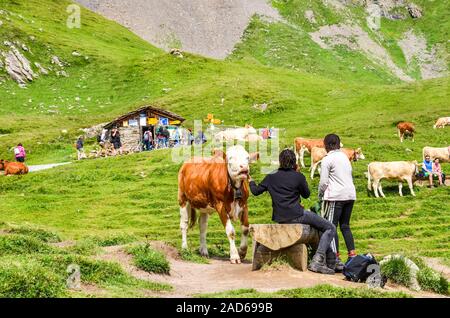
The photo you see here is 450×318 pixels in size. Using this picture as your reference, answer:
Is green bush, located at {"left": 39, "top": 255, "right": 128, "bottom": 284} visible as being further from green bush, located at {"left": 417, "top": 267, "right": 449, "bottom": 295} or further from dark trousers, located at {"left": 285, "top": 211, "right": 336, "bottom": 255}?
green bush, located at {"left": 417, "top": 267, "right": 449, "bottom": 295}

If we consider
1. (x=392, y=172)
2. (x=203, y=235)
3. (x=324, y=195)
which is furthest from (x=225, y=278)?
(x=392, y=172)

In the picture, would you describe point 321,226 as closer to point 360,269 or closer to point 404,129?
point 360,269

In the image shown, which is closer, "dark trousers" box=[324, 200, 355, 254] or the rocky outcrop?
"dark trousers" box=[324, 200, 355, 254]

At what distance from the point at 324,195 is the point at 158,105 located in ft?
231

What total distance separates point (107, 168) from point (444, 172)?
25076mm

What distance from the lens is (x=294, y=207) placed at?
14.3 metres

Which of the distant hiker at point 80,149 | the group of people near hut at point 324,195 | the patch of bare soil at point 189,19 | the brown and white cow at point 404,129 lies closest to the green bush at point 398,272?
the group of people near hut at point 324,195

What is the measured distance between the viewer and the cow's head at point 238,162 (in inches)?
632

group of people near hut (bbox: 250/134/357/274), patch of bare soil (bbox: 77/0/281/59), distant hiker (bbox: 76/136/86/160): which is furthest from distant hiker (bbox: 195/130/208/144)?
patch of bare soil (bbox: 77/0/281/59)

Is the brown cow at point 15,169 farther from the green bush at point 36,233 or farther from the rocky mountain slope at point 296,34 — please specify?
the rocky mountain slope at point 296,34

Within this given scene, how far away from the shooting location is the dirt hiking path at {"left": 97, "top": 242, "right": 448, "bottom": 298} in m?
12.6

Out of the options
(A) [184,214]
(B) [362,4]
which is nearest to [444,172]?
(A) [184,214]
